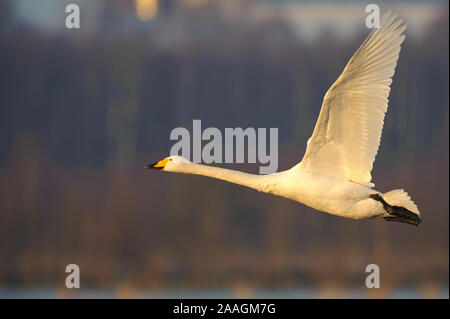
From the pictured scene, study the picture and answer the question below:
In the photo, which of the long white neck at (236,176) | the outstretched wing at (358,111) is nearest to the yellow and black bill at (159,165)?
the long white neck at (236,176)

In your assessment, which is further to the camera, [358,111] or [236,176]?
[236,176]

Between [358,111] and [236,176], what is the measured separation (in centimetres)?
132

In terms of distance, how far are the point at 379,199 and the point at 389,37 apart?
1.53 m

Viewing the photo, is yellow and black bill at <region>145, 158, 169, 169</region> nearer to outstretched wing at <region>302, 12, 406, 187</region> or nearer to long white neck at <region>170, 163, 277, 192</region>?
long white neck at <region>170, 163, 277, 192</region>

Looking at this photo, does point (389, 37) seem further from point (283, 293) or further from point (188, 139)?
point (283, 293)

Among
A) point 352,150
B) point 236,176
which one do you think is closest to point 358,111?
point 352,150

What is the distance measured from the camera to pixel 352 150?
27.9 feet

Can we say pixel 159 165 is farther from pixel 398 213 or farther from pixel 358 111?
pixel 398 213

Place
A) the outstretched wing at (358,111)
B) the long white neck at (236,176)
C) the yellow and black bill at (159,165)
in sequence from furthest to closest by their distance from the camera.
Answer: the yellow and black bill at (159,165)
the long white neck at (236,176)
the outstretched wing at (358,111)

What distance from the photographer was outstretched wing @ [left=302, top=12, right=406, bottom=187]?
8.03m

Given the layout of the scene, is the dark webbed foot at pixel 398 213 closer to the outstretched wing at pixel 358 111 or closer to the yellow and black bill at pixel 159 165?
the outstretched wing at pixel 358 111

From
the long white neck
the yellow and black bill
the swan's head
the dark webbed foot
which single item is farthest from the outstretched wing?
the yellow and black bill

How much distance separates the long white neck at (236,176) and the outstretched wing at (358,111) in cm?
45

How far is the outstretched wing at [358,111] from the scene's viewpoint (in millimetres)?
8031
